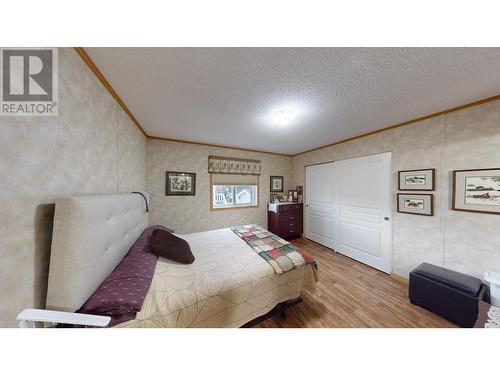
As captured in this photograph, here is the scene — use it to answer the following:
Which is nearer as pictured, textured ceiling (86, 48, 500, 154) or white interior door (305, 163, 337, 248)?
textured ceiling (86, 48, 500, 154)

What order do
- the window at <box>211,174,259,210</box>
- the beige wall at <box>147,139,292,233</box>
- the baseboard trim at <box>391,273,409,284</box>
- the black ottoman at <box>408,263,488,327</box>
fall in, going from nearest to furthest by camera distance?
the black ottoman at <box>408,263,488,327</box> → the baseboard trim at <box>391,273,409,284</box> → the beige wall at <box>147,139,292,233</box> → the window at <box>211,174,259,210</box>

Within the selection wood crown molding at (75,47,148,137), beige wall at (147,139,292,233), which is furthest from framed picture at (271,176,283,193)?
wood crown molding at (75,47,148,137)

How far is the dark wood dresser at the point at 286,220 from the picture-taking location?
12.0 feet

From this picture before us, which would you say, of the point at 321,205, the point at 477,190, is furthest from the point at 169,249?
the point at 477,190

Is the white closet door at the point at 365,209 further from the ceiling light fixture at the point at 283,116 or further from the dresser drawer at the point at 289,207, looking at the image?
the ceiling light fixture at the point at 283,116

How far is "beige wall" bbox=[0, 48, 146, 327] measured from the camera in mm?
628

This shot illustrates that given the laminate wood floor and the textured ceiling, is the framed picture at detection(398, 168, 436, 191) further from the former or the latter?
the laminate wood floor

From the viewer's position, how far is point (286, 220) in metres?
3.74

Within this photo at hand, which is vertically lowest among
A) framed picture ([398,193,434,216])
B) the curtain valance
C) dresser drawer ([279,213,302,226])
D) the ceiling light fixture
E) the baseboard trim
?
the baseboard trim

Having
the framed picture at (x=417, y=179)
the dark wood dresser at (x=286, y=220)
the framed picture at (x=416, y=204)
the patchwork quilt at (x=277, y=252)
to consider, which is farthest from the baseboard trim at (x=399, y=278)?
the dark wood dresser at (x=286, y=220)

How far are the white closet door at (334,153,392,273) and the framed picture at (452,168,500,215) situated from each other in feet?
2.20

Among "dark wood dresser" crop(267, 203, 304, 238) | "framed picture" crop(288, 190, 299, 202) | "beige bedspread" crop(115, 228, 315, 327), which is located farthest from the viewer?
"framed picture" crop(288, 190, 299, 202)

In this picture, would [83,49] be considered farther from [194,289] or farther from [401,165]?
[401,165]

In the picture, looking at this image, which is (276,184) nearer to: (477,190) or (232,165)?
(232,165)
